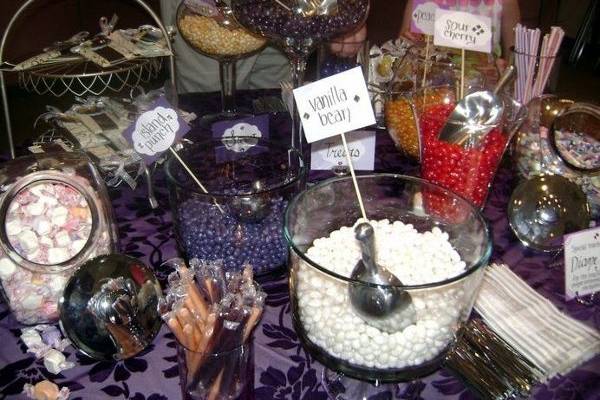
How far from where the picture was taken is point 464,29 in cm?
101

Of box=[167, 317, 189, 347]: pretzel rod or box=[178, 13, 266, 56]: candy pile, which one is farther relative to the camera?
box=[178, 13, 266, 56]: candy pile

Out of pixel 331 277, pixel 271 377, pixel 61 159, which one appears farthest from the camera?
pixel 61 159

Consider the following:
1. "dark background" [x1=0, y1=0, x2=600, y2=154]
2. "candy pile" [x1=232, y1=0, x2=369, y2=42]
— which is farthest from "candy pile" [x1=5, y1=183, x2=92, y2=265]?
"dark background" [x1=0, y1=0, x2=600, y2=154]

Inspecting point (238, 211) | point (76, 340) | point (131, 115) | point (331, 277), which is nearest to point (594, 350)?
point (331, 277)

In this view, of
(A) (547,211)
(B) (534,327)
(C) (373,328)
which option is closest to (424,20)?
(A) (547,211)

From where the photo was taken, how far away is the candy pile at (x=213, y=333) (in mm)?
618

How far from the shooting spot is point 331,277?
0.62 m

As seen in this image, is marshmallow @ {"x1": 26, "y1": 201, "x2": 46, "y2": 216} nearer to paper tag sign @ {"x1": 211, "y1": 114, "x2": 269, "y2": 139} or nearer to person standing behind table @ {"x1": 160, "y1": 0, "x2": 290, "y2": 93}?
paper tag sign @ {"x1": 211, "y1": 114, "x2": 269, "y2": 139}

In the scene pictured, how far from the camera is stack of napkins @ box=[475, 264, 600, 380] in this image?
730mm

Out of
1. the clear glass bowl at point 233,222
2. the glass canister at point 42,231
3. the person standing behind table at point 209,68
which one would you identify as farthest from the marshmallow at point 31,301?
the person standing behind table at point 209,68

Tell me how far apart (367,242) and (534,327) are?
1.02ft

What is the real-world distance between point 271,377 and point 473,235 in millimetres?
332

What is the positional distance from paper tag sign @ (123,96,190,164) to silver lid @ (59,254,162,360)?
0.65 feet

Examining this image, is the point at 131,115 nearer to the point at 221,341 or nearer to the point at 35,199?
the point at 35,199
